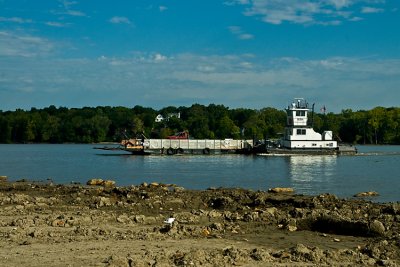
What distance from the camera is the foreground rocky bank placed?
1180 centimetres

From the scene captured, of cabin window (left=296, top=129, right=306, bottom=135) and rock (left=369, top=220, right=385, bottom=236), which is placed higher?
cabin window (left=296, top=129, right=306, bottom=135)

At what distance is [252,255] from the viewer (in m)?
12.1

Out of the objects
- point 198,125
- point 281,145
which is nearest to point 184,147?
point 281,145

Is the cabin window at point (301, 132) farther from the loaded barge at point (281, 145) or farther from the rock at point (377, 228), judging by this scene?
the rock at point (377, 228)

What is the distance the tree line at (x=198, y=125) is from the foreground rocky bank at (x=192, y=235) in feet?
399

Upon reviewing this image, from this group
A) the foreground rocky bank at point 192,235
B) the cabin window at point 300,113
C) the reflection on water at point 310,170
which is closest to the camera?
the foreground rocky bank at point 192,235

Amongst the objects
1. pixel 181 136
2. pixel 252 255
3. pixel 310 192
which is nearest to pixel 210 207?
pixel 252 255

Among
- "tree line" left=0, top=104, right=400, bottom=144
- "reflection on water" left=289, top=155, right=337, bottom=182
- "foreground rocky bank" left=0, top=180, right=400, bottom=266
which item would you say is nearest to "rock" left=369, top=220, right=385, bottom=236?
"foreground rocky bank" left=0, top=180, right=400, bottom=266

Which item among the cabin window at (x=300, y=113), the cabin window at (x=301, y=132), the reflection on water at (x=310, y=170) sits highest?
the cabin window at (x=300, y=113)

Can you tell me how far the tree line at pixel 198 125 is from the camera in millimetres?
155000

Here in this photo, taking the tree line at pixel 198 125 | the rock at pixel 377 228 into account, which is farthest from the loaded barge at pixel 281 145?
the rock at pixel 377 228

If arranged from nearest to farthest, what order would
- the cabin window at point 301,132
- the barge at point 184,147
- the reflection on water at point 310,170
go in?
1. the reflection on water at point 310,170
2. the cabin window at point 301,132
3. the barge at point 184,147

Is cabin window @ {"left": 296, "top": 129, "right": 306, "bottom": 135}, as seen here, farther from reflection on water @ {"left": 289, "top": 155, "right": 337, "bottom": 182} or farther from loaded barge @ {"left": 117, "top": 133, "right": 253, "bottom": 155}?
loaded barge @ {"left": 117, "top": 133, "right": 253, "bottom": 155}

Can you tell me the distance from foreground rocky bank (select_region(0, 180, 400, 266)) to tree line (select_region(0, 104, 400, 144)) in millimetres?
121536
